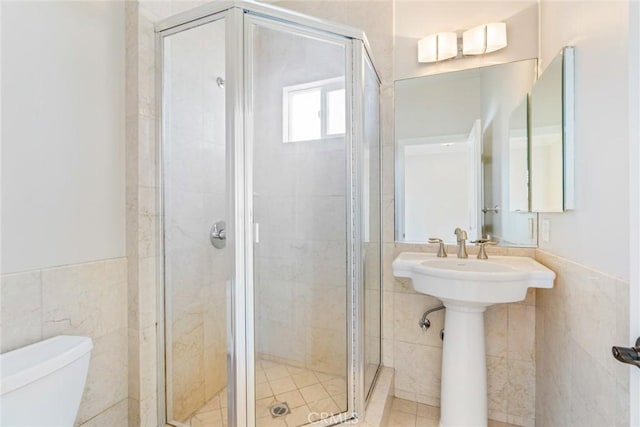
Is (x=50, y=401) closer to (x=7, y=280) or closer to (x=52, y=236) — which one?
(x=7, y=280)

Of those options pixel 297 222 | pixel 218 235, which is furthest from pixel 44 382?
pixel 297 222

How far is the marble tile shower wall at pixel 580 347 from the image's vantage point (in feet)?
2.75

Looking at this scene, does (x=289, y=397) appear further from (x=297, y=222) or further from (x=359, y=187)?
(x=359, y=187)

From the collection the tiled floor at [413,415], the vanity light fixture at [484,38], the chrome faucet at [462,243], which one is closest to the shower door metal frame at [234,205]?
the tiled floor at [413,415]

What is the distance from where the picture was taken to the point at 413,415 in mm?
1665

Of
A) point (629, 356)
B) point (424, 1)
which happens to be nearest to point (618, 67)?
point (629, 356)

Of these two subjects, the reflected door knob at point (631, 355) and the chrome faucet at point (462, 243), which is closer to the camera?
the reflected door knob at point (631, 355)

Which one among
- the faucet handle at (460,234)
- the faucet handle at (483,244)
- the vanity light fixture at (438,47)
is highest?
the vanity light fixture at (438,47)

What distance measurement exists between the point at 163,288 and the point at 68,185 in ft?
1.86

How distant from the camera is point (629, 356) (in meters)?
0.64

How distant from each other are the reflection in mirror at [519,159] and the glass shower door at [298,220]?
3.05 ft

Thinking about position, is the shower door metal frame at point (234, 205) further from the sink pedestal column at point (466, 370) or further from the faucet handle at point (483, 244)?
the faucet handle at point (483, 244)

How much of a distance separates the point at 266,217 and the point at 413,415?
138cm

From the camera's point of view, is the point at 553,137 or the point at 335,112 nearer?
the point at 553,137
